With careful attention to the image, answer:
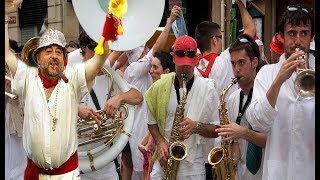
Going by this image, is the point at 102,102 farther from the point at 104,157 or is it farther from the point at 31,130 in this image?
the point at 31,130

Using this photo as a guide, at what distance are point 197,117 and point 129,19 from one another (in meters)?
1.05

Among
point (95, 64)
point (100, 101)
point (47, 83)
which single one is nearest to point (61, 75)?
point (47, 83)

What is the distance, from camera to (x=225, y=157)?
6.56 meters

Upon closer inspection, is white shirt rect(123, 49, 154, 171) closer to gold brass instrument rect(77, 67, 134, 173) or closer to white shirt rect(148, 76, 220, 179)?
gold brass instrument rect(77, 67, 134, 173)

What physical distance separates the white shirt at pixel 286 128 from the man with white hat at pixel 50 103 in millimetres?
1340

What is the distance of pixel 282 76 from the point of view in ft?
16.7

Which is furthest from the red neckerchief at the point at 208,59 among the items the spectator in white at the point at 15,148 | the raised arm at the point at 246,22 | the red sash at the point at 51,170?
the red sash at the point at 51,170

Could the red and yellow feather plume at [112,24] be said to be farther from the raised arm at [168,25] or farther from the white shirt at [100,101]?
the raised arm at [168,25]

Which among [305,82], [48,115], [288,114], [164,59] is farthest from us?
[164,59]

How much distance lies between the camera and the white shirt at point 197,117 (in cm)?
667

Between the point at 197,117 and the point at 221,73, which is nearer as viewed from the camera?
the point at 197,117

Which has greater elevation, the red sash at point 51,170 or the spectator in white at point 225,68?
the spectator in white at point 225,68

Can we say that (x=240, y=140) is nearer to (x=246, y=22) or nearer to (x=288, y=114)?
(x=288, y=114)

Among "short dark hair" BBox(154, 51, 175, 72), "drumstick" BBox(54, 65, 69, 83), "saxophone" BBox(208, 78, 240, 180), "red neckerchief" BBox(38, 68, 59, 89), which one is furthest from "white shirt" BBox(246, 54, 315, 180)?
"short dark hair" BBox(154, 51, 175, 72)
